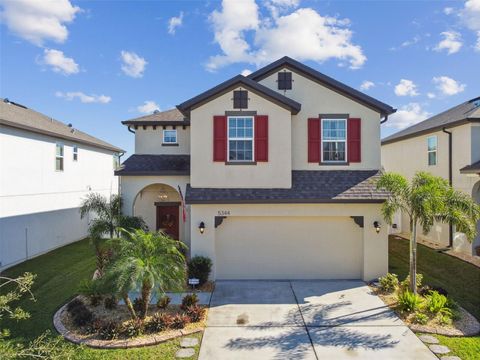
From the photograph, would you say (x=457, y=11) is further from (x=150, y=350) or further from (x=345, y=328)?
(x=150, y=350)

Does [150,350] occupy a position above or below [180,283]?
below

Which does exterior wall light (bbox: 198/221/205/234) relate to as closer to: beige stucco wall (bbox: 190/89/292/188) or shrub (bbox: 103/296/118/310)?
beige stucco wall (bbox: 190/89/292/188)

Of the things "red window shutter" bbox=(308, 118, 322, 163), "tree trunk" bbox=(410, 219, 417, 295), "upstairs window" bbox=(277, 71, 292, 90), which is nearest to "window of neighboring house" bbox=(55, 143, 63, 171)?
"upstairs window" bbox=(277, 71, 292, 90)

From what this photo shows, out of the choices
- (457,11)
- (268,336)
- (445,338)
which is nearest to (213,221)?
(268,336)

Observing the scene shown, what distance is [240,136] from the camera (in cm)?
1159

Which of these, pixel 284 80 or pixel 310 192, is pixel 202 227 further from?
pixel 284 80

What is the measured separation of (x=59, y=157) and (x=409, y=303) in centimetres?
1810

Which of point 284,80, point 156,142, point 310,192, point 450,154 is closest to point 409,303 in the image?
point 310,192

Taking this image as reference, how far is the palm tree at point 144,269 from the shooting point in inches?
289

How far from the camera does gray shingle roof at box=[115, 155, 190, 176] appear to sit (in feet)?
45.0

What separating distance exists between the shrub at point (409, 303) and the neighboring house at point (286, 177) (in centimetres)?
261

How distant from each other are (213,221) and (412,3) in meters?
13.0

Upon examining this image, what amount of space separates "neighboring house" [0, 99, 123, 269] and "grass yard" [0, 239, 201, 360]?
1.02 metres

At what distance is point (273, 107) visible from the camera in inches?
453
